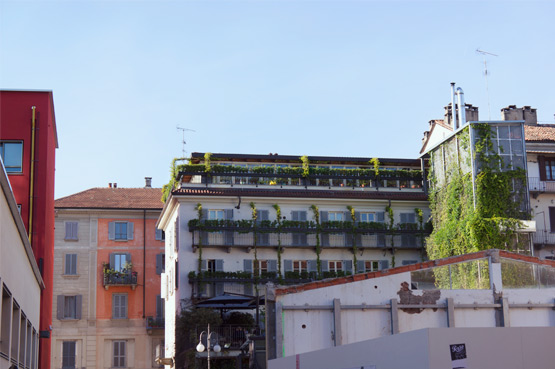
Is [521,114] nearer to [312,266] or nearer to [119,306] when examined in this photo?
[312,266]

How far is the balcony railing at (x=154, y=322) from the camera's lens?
2697 inches

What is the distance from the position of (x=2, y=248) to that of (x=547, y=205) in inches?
1689

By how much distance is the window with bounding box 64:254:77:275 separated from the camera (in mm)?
69875

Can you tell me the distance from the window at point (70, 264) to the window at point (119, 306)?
12.1 ft

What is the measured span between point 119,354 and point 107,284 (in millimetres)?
5340

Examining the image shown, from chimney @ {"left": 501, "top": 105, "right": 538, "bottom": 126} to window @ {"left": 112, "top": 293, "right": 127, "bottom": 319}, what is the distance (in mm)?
31215

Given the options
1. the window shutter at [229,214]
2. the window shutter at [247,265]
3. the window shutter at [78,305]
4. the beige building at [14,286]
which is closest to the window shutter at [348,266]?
the window shutter at [247,265]

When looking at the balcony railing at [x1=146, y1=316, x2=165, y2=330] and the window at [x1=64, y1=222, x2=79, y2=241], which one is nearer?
the balcony railing at [x1=146, y1=316, x2=165, y2=330]

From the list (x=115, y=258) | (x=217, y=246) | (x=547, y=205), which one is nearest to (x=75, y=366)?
(x=115, y=258)

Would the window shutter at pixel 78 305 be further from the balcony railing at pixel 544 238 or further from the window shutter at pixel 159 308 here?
the balcony railing at pixel 544 238

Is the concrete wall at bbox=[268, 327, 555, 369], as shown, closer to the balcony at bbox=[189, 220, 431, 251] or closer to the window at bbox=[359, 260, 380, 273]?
the balcony at bbox=[189, 220, 431, 251]

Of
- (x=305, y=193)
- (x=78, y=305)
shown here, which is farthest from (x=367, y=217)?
(x=78, y=305)

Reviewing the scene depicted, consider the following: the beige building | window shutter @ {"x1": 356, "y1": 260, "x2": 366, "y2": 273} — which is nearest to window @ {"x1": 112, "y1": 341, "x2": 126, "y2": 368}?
window shutter @ {"x1": 356, "y1": 260, "x2": 366, "y2": 273}

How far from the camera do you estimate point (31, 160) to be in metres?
36.2
